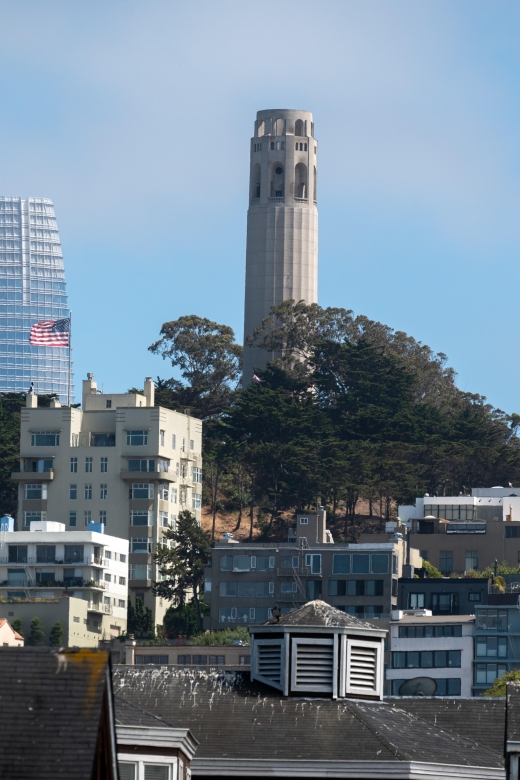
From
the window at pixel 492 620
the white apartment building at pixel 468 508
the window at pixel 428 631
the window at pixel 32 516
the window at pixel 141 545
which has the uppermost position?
the white apartment building at pixel 468 508

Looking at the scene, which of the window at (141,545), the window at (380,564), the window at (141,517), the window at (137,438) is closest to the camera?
the window at (380,564)

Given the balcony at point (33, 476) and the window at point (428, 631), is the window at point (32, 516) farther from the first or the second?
the window at point (428, 631)

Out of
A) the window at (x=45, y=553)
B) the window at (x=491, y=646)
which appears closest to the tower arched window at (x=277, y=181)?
the window at (x=45, y=553)

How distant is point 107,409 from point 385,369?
35.4m

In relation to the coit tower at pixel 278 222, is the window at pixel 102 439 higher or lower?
lower

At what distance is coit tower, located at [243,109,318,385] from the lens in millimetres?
188250

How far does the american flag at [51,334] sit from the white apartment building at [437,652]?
63746mm

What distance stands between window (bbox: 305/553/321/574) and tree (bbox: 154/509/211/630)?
8310 millimetres

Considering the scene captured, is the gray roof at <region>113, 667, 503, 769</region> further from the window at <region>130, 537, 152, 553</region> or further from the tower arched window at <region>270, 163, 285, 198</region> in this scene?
the tower arched window at <region>270, 163, 285, 198</region>

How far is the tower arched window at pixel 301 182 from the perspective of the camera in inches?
7451

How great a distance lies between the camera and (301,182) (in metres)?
190

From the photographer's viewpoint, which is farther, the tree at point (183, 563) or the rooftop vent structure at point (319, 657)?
the tree at point (183, 563)

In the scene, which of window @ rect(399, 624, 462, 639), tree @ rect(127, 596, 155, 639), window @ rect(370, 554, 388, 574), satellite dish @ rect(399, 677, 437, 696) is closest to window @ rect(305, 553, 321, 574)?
window @ rect(370, 554, 388, 574)

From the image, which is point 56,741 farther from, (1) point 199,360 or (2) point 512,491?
(1) point 199,360
